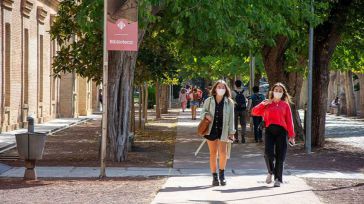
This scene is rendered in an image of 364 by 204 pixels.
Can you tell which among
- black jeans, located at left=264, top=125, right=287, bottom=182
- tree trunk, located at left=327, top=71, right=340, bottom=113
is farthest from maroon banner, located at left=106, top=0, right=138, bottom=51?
tree trunk, located at left=327, top=71, right=340, bottom=113

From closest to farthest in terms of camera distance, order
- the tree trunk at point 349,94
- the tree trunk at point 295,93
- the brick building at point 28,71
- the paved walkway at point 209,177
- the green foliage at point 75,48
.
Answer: the paved walkway at point 209,177 < the green foliage at point 75,48 < the tree trunk at point 295,93 < the brick building at point 28,71 < the tree trunk at point 349,94

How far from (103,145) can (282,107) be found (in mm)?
2858

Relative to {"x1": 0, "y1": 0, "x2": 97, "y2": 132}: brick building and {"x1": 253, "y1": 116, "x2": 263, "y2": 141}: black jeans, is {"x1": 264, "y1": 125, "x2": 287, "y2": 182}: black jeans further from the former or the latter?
{"x1": 0, "y1": 0, "x2": 97, "y2": 132}: brick building

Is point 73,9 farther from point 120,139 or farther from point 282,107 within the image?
point 282,107

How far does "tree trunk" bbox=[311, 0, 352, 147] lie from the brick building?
9.69 meters

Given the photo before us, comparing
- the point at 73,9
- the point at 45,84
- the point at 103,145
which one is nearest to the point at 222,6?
the point at 103,145

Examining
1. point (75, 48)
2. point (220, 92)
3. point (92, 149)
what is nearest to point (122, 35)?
point (220, 92)

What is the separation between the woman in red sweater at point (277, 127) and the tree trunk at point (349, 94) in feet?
106

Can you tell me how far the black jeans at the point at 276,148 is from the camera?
1158cm

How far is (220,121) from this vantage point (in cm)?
1146

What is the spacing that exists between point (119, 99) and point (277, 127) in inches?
181

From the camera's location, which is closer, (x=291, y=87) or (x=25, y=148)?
(x=25, y=148)

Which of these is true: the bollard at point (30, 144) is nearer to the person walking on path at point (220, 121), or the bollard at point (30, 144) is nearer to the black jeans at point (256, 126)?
the person walking on path at point (220, 121)

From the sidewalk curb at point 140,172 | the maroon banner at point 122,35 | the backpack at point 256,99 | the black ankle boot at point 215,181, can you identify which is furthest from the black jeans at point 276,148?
the backpack at point 256,99
